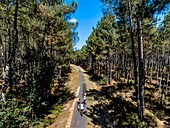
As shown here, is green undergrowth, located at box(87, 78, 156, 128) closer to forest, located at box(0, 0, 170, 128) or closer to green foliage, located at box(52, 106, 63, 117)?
forest, located at box(0, 0, 170, 128)

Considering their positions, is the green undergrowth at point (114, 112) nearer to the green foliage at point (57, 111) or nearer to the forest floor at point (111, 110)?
the forest floor at point (111, 110)

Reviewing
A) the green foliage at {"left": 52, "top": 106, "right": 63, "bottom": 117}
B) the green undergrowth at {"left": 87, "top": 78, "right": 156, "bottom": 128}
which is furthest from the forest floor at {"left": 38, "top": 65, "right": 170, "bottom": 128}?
the green foliage at {"left": 52, "top": 106, "right": 63, "bottom": 117}

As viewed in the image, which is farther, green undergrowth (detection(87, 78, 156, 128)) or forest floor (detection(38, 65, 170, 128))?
forest floor (detection(38, 65, 170, 128))

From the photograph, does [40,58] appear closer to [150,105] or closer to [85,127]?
[85,127]

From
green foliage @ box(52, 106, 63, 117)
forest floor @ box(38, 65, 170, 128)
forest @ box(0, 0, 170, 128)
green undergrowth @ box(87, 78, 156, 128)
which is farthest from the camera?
green foliage @ box(52, 106, 63, 117)

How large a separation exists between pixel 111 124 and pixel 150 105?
1016cm

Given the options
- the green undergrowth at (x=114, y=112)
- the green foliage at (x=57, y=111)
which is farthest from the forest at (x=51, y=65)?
the green foliage at (x=57, y=111)

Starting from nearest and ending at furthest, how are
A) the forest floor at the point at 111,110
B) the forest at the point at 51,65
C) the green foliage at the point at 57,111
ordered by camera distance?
the forest at the point at 51,65 → the forest floor at the point at 111,110 → the green foliage at the point at 57,111

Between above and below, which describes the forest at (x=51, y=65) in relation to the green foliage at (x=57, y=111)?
above

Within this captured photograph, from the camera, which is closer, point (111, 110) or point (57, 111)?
point (57, 111)

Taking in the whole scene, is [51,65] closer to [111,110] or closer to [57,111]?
[57,111]

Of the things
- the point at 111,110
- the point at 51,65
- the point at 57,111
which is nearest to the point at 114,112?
the point at 111,110

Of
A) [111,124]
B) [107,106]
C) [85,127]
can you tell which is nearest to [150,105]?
[107,106]

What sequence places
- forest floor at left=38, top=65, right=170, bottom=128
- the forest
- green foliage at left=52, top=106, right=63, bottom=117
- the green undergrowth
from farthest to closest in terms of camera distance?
green foliage at left=52, top=106, right=63, bottom=117 < forest floor at left=38, top=65, right=170, bottom=128 < the green undergrowth < the forest
